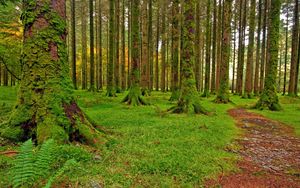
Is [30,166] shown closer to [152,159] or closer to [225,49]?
[152,159]

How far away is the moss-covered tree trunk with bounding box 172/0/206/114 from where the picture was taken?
1112cm

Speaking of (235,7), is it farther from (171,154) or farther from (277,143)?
(171,154)

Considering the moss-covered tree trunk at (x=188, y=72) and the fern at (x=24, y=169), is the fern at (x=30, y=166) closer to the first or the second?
the fern at (x=24, y=169)

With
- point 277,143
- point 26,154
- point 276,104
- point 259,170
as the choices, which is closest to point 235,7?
point 276,104

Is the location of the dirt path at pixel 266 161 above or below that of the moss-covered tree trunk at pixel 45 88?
below

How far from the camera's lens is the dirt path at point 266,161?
13.5 feet

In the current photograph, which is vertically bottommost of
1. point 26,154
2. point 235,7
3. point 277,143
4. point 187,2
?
point 277,143

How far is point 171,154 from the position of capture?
4.97 m

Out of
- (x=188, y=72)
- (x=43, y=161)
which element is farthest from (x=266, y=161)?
(x=188, y=72)

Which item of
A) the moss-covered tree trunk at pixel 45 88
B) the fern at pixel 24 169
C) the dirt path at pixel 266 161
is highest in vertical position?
the moss-covered tree trunk at pixel 45 88

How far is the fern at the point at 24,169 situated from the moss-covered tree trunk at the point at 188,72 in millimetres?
8328

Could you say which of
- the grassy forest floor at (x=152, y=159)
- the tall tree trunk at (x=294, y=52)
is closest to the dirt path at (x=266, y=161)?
the grassy forest floor at (x=152, y=159)

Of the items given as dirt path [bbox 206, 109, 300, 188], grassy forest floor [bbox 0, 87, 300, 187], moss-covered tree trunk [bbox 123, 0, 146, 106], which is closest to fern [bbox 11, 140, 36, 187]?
grassy forest floor [bbox 0, 87, 300, 187]

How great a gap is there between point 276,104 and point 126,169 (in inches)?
492
